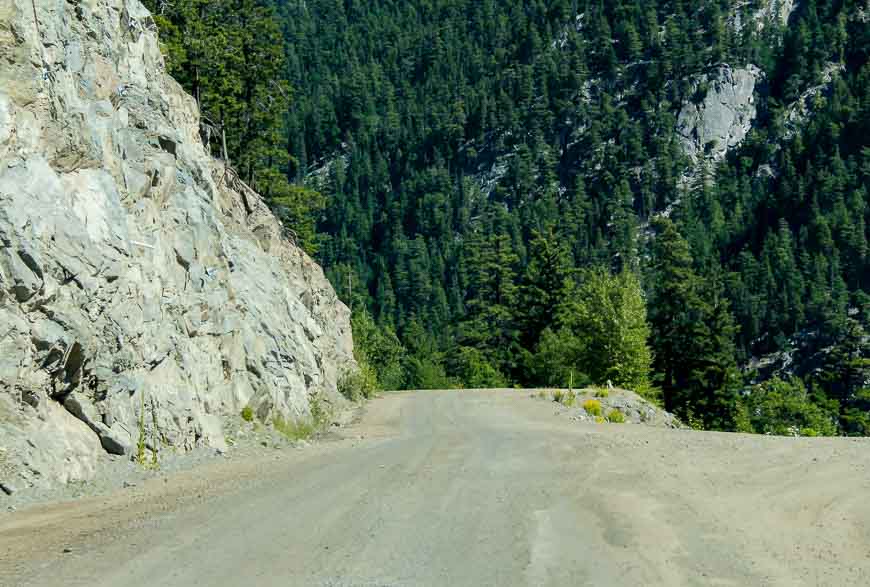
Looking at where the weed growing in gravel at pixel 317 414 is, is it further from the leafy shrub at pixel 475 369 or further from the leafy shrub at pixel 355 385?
the leafy shrub at pixel 475 369

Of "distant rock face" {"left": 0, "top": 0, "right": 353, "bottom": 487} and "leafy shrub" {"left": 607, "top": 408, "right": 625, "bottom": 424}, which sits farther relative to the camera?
"leafy shrub" {"left": 607, "top": 408, "right": 625, "bottom": 424}

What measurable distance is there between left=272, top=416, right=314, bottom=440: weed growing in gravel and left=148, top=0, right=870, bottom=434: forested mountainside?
17.7m

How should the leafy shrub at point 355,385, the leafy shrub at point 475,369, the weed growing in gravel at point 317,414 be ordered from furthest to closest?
1. the leafy shrub at point 475,369
2. the leafy shrub at point 355,385
3. the weed growing in gravel at point 317,414

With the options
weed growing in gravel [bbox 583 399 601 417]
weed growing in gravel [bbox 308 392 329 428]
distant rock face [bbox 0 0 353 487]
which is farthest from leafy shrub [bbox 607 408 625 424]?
distant rock face [bbox 0 0 353 487]

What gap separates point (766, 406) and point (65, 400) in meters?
66.0

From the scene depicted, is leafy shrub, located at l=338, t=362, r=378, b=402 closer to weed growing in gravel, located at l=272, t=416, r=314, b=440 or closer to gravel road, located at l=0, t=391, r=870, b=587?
weed growing in gravel, located at l=272, t=416, r=314, b=440

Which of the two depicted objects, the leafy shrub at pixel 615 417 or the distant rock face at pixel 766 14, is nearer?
the leafy shrub at pixel 615 417

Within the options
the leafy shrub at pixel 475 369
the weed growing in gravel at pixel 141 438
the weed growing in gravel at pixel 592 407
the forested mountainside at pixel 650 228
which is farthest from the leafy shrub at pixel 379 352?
the weed growing in gravel at pixel 141 438

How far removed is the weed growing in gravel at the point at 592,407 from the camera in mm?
29055

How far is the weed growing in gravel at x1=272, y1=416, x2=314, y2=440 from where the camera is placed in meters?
20.0

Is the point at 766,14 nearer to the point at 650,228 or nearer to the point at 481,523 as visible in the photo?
the point at 650,228

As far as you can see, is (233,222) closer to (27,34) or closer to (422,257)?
(27,34)

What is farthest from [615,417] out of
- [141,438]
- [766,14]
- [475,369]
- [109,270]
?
[766,14]

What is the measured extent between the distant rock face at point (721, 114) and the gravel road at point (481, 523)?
179 metres
